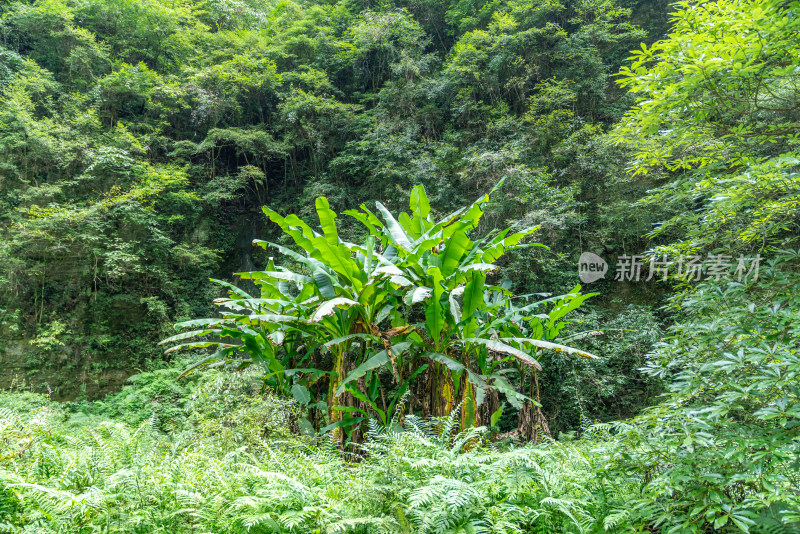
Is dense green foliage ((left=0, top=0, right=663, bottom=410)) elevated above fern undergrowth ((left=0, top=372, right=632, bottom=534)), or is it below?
above

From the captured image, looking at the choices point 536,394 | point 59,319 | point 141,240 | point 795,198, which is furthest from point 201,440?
point 59,319

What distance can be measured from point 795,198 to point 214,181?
10.6 metres

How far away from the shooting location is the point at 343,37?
36.0 ft

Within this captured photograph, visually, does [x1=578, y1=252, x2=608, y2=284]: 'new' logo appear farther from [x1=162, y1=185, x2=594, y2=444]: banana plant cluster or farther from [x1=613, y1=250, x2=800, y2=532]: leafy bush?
[x1=613, y1=250, x2=800, y2=532]: leafy bush

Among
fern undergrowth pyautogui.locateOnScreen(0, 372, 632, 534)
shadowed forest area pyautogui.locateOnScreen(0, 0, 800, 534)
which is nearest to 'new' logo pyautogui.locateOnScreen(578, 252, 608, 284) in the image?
shadowed forest area pyautogui.locateOnScreen(0, 0, 800, 534)

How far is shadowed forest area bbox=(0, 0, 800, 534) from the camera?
1428mm

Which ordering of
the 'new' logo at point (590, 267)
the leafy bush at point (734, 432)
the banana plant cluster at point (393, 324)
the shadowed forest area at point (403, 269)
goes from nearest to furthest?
1. the leafy bush at point (734, 432)
2. the shadowed forest area at point (403, 269)
3. the banana plant cluster at point (393, 324)
4. the 'new' logo at point (590, 267)

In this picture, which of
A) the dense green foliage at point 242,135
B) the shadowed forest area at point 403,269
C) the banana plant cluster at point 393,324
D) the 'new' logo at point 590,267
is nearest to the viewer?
the shadowed forest area at point 403,269

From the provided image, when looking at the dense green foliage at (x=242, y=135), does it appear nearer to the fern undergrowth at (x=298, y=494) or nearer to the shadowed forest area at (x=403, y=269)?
the shadowed forest area at (x=403, y=269)

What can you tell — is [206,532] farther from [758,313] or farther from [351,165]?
[351,165]

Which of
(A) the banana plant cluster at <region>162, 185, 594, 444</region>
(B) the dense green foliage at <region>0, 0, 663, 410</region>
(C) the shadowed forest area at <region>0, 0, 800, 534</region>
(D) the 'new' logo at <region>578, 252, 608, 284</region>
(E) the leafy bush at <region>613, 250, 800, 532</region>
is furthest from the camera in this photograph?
(B) the dense green foliage at <region>0, 0, 663, 410</region>

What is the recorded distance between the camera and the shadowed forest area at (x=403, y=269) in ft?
4.68

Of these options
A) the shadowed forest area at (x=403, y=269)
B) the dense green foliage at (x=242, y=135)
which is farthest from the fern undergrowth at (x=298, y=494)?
the dense green foliage at (x=242, y=135)

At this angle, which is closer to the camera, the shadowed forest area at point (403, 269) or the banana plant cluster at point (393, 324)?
the shadowed forest area at point (403, 269)
